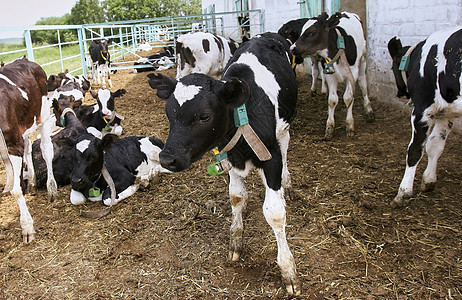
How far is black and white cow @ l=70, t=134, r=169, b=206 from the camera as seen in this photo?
462cm

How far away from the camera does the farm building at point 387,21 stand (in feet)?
17.5

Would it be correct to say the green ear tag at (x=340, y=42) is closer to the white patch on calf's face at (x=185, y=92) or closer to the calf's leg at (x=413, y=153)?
the calf's leg at (x=413, y=153)

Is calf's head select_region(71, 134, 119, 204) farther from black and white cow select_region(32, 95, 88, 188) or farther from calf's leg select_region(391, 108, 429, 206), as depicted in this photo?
calf's leg select_region(391, 108, 429, 206)

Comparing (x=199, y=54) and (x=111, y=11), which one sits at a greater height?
(x=111, y=11)

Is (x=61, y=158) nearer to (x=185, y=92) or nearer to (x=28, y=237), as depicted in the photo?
(x=28, y=237)

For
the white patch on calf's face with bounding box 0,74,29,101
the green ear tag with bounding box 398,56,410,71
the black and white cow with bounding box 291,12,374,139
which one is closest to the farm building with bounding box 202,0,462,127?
the black and white cow with bounding box 291,12,374,139

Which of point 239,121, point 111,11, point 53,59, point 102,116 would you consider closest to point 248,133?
point 239,121

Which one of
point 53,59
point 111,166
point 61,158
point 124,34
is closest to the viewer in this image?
point 111,166

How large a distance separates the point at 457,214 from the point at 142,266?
2.95m

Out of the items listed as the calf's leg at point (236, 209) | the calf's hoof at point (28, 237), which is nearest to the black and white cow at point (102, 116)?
the calf's hoof at point (28, 237)

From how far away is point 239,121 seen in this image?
2.72 metres

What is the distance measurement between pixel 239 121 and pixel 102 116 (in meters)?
→ 4.98

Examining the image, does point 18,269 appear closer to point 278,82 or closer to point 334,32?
point 278,82

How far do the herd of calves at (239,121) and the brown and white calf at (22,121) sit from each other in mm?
13
